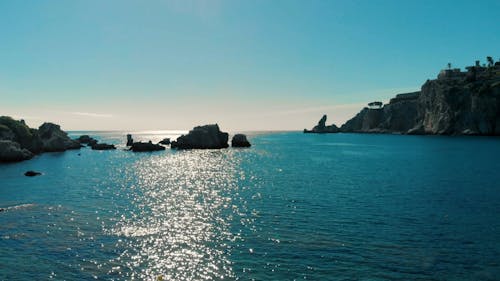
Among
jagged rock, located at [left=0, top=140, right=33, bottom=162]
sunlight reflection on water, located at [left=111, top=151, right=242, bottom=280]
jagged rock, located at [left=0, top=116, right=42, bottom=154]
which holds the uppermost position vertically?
jagged rock, located at [left=0, top=116, right=42, bottom=154]

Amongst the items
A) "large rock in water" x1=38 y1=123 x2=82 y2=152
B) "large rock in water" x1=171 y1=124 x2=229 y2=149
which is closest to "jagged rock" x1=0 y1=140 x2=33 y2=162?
"large rock in water" x1=38 y1=123 x2=82 y2=152

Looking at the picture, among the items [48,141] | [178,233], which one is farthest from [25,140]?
[178,233]

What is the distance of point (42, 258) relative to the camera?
83.7 ft

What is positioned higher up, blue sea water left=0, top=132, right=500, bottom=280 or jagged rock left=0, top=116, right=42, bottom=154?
jagged rock left=0, top=116, right=42, bottom=154

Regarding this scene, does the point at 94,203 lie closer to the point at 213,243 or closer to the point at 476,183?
the point at 213,243

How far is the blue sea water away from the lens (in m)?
23.0

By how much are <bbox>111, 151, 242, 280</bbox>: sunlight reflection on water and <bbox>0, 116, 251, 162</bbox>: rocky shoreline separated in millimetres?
66601

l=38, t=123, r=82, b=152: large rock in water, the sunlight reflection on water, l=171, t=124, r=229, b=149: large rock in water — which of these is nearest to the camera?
the sunlight reflection on water

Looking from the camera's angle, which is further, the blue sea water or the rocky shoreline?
the rocky shoreline

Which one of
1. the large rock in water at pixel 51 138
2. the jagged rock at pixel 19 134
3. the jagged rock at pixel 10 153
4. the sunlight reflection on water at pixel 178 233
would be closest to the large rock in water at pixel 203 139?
the large rock in water at pixel 51 138

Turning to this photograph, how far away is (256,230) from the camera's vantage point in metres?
31.8

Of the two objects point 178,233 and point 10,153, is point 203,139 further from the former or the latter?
point 178,233

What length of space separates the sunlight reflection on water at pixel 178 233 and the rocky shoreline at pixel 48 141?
66.6 m

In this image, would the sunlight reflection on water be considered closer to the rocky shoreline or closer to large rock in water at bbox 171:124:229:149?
the rocky shoreline
